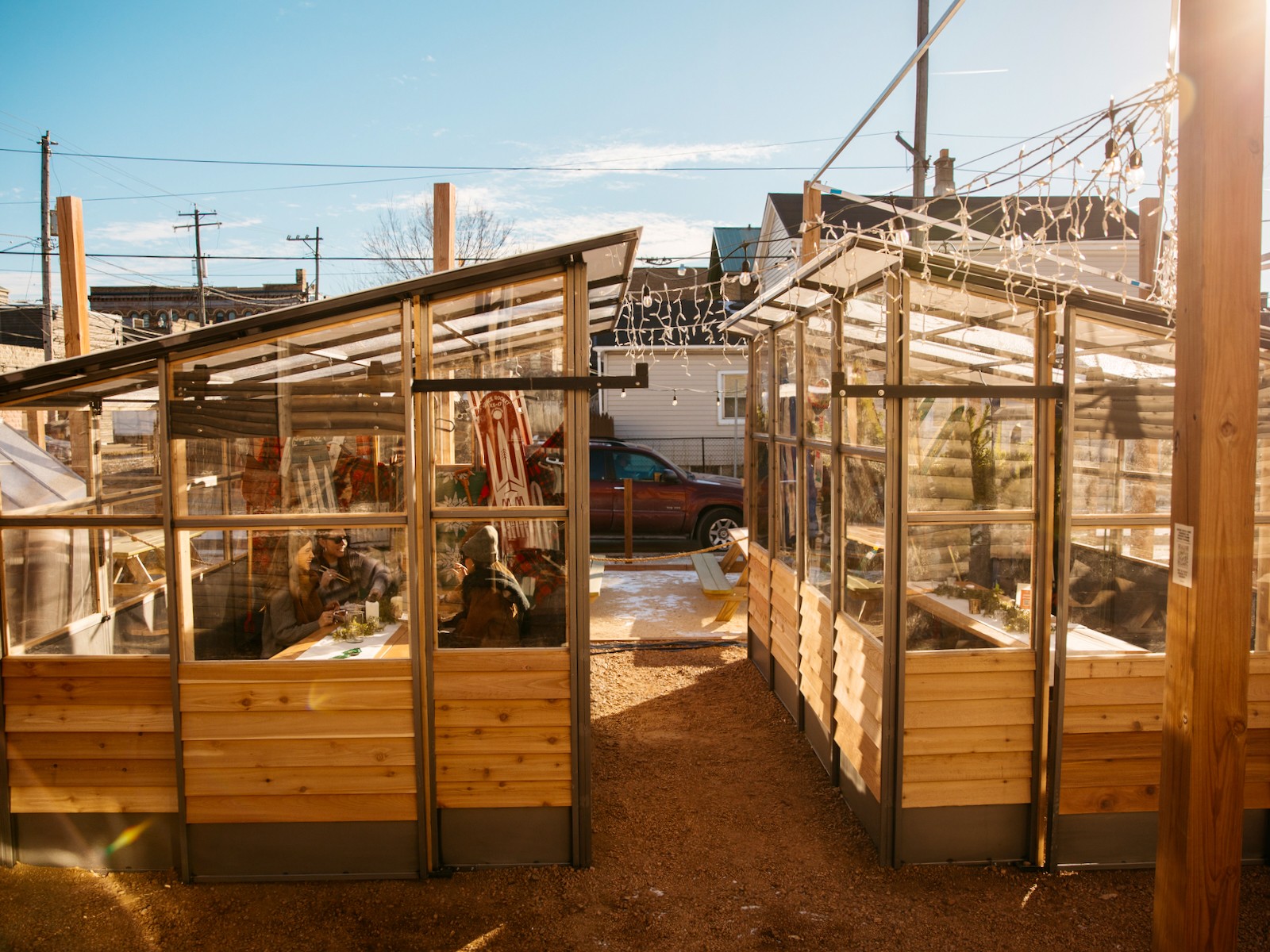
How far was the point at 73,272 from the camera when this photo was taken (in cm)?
476

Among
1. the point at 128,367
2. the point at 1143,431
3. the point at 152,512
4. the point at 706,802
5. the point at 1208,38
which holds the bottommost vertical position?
the point at 706,802

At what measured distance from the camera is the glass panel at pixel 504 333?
149 inches

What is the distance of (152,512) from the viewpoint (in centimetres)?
376

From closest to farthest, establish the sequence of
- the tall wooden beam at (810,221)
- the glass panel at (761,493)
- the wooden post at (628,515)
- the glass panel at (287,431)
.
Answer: the glass panel at (287,431)
the tall wooden beam at (810,221)
the glass panel at (761,493)
the wooden post at (628,515)

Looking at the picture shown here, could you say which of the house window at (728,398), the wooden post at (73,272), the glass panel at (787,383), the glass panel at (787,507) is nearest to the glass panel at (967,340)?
the glass panel at (787,383)

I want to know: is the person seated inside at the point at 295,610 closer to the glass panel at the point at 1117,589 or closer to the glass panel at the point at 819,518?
the glass panel at the point at 819,518

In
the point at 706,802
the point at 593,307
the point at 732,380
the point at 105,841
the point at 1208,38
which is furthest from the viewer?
the point at 732,380

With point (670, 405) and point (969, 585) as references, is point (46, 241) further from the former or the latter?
point (969, 585)

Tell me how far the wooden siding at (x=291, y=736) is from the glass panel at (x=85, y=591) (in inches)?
16.3

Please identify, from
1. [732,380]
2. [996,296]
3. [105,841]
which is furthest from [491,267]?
[732,380]

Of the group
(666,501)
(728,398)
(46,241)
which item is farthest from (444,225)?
(46,241)

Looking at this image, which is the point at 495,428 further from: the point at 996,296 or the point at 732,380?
the point at 732,380

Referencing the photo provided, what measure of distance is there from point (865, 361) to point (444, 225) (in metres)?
2.90

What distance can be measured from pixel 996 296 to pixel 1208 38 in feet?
5.93
